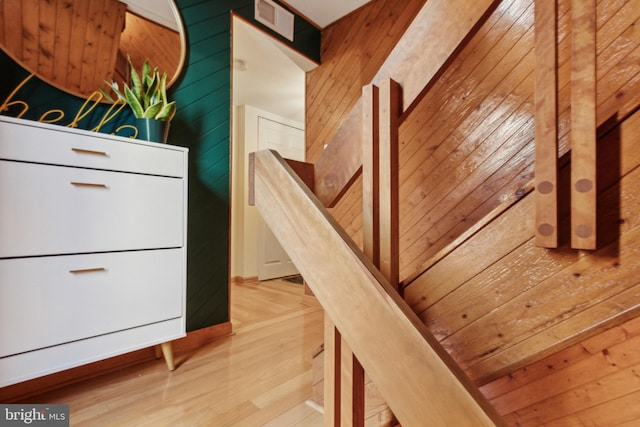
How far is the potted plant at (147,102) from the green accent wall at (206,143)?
192 mm

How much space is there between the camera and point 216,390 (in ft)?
4.51

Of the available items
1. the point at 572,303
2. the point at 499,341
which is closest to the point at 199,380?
the point at 499,341

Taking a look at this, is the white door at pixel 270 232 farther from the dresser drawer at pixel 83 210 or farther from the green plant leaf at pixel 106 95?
the dresser drawer at pixel 83 210

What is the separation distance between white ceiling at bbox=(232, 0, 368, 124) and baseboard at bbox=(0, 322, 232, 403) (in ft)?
7.03

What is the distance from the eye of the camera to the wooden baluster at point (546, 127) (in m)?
0.53

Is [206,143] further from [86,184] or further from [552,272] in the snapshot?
[552,272]

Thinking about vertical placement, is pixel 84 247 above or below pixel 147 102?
below

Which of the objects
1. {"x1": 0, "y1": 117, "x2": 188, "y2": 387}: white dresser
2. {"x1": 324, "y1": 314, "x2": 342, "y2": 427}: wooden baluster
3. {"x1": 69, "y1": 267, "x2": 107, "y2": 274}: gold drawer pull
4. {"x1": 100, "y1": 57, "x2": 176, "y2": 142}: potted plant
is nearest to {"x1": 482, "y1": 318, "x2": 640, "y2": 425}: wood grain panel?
{"x1": 324, "y1": 314, "x2": 342, "y2": 427}: wooden baluster

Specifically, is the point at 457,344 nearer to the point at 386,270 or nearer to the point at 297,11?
the point at 386,270

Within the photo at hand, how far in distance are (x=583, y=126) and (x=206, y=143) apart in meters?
1.87

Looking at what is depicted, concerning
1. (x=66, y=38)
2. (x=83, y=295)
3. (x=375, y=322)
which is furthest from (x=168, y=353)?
(x=66, y=38)

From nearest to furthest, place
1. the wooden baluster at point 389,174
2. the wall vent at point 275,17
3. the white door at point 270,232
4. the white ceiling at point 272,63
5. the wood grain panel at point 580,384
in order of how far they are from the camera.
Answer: the wooden baluster at point 389,174 < the wood grain panel at point 580,384 < the wall vent at point 275,17 < the white ceiling at point 272,63 < the white door at point 270,232

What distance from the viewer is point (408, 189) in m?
2.00

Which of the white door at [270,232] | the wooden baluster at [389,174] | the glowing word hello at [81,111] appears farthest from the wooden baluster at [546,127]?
the white door at [270,232]
